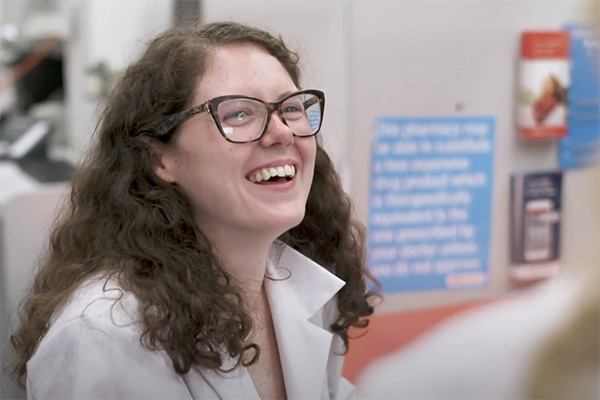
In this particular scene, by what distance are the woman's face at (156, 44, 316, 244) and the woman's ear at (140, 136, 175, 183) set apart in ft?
0.07

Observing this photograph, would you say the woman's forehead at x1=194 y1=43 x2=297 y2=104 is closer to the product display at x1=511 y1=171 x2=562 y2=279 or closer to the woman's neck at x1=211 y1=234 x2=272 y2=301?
the woman's neck at x1=211 y1=234 x2=272 y2=301

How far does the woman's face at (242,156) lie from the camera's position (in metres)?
1.14

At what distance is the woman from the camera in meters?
1.09

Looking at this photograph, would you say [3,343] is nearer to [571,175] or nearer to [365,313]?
[365,313]

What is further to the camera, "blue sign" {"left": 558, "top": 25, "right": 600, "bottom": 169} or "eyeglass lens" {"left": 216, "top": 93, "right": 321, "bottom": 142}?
"blue sign" {"left": 558, "top": 25, "right": 600, "bottom": 169}

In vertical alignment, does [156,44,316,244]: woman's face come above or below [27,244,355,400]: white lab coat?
above

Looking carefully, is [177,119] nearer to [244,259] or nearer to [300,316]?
[244,259]

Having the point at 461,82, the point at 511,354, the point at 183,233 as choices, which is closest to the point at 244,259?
the point at 183,233

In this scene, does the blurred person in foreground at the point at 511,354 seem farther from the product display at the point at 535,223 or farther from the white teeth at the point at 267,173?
the white teeth at the point at 267,173

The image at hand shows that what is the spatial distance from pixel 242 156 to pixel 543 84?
1394mm

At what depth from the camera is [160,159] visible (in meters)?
1.21

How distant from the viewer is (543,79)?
87.7 inches

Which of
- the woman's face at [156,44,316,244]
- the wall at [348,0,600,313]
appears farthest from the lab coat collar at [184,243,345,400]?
the wall at [348,0,600,313]

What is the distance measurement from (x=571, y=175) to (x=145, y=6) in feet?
4.51
